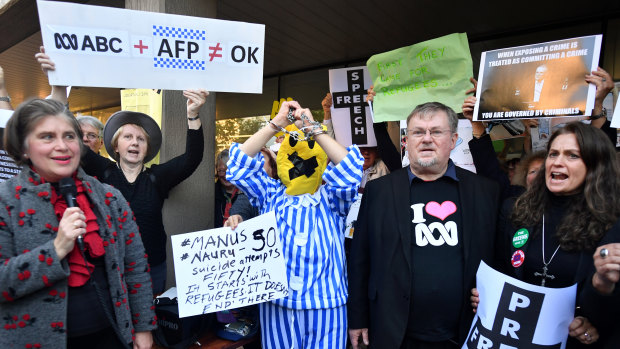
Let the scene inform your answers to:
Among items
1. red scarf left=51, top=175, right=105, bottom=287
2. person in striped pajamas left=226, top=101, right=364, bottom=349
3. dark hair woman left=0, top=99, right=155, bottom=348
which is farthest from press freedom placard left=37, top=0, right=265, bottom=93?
red scarf left=51, top=175, right=105, bottom=287

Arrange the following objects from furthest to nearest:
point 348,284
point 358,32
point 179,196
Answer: point 358,32
point 179,196
point 348,284

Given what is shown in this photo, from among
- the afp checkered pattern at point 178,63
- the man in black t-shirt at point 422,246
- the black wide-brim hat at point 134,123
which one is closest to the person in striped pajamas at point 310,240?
the man in black t-shirt at point 422,246

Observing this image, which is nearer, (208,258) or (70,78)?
(208,258)

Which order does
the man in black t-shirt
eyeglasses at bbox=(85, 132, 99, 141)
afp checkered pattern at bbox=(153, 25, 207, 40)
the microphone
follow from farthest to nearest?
eyeglasses at bbox=(85, 132, 99, 141)
afp checkered pattern at bbox=(153, 25, 207, 40)
the man in black t-shirt
the microphone

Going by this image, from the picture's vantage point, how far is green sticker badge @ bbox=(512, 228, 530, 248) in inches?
76.7

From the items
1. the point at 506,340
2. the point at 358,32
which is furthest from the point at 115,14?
the point at 358,32

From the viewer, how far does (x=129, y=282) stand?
1948 millimetres

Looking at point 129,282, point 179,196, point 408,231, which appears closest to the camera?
point 129,282

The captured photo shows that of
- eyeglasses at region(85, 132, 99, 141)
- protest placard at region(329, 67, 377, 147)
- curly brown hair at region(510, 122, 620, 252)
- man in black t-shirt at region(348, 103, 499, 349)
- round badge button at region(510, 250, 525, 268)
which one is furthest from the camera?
protest placard at region(329, 67, 377, 147)

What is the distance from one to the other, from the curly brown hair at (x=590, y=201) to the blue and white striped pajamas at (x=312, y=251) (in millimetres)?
1011

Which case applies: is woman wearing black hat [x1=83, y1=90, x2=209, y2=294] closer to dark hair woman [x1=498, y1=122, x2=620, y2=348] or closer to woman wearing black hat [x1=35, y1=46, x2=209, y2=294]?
woman wearing black hat [x1=35, y1=46, x2=209, y2=294]

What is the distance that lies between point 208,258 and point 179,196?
4.53 feet

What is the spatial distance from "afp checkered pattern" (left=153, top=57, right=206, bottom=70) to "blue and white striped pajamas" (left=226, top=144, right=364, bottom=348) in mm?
720

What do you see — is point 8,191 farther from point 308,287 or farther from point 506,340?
point 506,340
